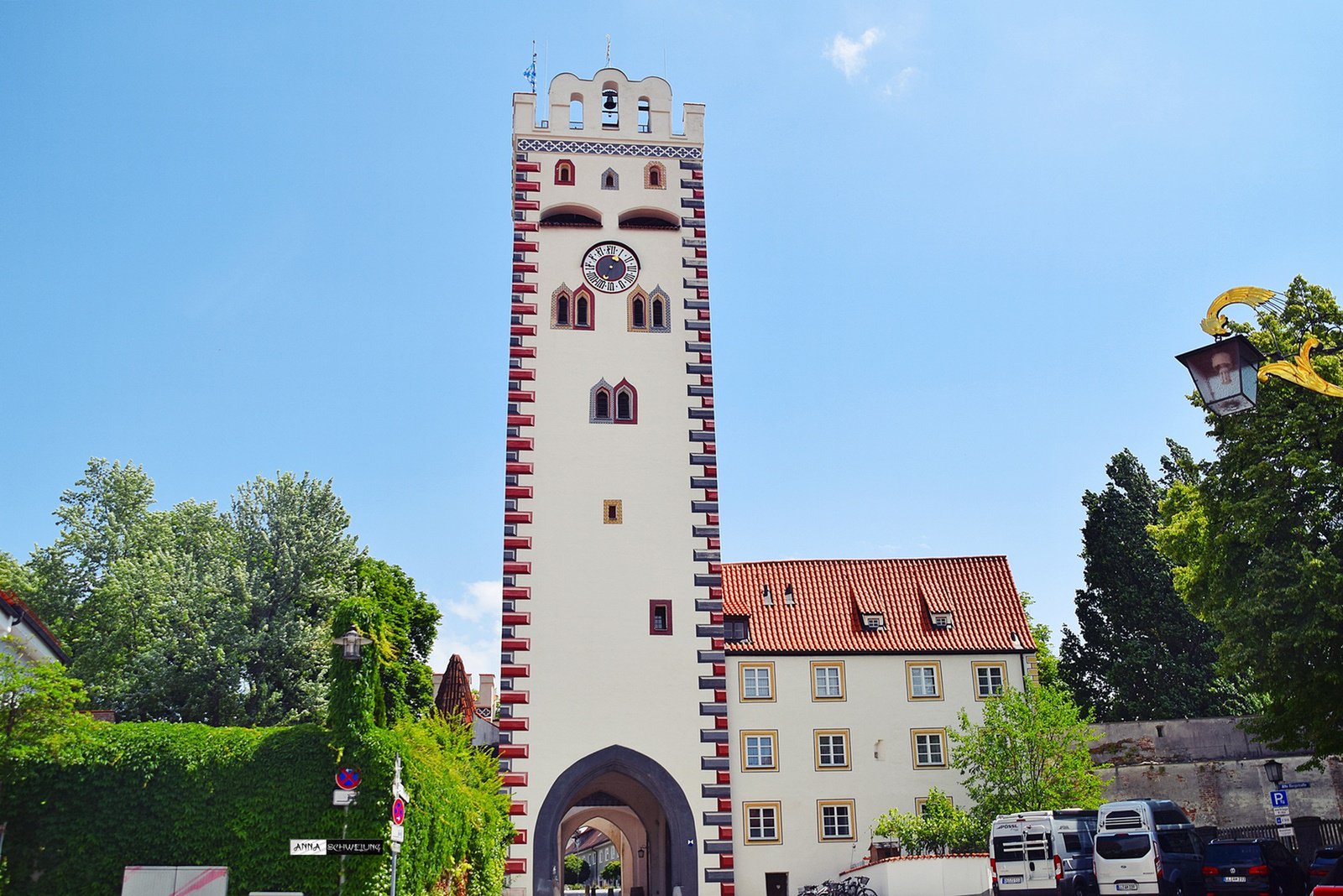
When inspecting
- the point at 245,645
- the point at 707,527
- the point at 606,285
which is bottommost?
the point at 245,645

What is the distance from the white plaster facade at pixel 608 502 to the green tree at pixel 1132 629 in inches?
860

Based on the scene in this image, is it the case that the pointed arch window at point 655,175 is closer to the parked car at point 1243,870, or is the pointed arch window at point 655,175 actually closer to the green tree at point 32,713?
the green tree at point 32,713

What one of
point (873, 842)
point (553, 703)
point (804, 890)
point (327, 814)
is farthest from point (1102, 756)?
point (327, 814)

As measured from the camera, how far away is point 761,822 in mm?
32562

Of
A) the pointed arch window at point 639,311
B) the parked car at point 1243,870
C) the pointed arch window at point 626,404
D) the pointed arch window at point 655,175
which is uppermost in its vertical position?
the pointed arch window at point 655,175

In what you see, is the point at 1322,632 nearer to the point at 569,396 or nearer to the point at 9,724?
the point at 569,396

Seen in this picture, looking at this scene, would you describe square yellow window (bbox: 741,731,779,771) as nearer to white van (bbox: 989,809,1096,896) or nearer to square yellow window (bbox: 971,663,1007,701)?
square yellow window (bbox: 971,663,1007,701)

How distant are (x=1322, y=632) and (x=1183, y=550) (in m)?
4.68

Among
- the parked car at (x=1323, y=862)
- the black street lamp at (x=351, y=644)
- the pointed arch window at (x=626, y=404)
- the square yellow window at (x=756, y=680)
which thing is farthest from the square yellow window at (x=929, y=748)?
the black street lamp at (x=351, y=644)

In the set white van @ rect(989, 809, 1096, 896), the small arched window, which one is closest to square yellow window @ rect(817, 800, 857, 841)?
white van @ rect(989, 809, 1096, 896)

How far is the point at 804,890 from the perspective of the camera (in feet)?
95.1

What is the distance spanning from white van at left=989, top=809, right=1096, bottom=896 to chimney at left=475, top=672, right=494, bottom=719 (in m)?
32.6

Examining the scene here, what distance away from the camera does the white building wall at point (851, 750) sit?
3216cm

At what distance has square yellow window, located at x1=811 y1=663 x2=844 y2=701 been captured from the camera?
34.0 metres
